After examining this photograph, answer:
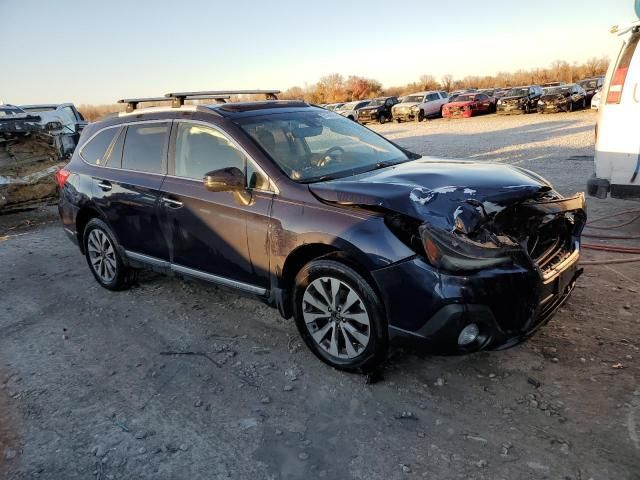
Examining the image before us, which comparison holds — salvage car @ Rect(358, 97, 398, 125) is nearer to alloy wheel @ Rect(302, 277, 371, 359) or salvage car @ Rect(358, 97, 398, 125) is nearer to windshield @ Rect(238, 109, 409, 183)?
windshield @ Rect(238, 109, 409, 183)

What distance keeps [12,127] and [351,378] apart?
9598mm

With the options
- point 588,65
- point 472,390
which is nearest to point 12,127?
point 472,390

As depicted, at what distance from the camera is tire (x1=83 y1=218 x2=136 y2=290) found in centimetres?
507

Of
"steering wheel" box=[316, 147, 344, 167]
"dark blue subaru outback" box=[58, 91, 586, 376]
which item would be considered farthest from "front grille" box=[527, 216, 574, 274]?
"steering wheel" box=[316, 147, 344, 167]

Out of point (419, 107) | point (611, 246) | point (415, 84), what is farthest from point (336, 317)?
point (415, 84)

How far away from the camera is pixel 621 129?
17.6 ft

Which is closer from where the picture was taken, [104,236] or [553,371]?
[553,371]

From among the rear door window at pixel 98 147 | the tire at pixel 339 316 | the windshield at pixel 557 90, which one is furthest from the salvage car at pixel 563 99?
the tire at pixel 339 316

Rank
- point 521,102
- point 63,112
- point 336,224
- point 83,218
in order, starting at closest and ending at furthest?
point 336,224
point 83,218
point 63,112
point 521,102

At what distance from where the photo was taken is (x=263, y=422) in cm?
304

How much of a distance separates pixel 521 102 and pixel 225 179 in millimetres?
28807

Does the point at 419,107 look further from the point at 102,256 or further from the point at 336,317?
the point at 336,317

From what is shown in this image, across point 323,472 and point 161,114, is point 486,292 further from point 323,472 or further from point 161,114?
point 161,114

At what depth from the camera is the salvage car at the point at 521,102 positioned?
28.7 metres
